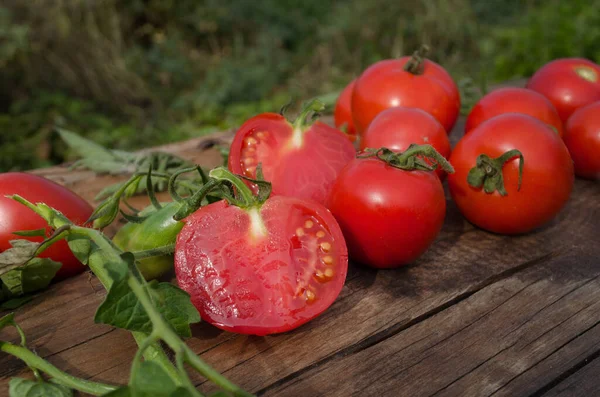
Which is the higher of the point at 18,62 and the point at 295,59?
the point at 18,62

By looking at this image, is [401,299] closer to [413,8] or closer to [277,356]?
[277,356]

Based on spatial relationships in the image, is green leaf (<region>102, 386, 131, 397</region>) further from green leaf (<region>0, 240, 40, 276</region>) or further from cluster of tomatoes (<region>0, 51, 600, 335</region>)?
green leaf (<region>0, 240, 40, 276</region>)

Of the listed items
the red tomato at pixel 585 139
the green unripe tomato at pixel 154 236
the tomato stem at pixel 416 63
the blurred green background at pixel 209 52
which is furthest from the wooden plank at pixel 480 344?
the blurred green background at pixel 209 52

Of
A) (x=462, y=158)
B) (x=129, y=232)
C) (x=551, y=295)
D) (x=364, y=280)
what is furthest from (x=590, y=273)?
(x=129, y=232)

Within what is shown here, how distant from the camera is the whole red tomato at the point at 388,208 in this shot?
1.26 m

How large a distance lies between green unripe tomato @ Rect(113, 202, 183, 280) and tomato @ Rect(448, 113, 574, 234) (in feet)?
2.20

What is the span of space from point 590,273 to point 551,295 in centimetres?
13

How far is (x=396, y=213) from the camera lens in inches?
49.6

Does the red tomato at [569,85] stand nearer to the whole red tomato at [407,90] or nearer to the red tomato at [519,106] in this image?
the red tomato at [519,106]

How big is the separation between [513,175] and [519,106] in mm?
367

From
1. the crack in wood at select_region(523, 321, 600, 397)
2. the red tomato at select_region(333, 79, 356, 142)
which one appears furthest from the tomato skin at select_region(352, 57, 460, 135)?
the crack in wood at select_region(523, 321, 600, 397)

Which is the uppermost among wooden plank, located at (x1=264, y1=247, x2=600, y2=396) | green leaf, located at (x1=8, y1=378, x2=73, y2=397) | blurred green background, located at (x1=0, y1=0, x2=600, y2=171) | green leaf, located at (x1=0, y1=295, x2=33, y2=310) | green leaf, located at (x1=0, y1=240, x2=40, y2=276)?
green leaf, located at (x1=0, y1=240, x2=40, y2=276)

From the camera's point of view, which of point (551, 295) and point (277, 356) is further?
point (551, 295)

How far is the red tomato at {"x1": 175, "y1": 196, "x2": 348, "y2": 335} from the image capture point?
1.07 metres
